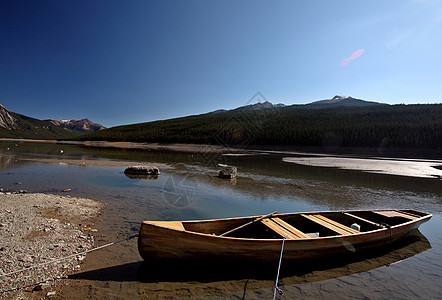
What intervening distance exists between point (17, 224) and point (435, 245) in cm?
1629

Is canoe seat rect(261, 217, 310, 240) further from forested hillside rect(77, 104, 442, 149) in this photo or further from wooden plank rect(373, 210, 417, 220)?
forested hillside rect(77, 104, 442, 149)

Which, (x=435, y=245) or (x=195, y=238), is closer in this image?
(x=195, y=238)

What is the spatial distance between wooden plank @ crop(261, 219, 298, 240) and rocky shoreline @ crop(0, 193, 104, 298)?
5.86 m

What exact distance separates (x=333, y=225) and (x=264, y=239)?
148 inches

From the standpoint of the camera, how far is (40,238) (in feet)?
24.0

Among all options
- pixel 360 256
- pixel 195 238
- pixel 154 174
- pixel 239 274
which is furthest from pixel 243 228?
pixel 154 174

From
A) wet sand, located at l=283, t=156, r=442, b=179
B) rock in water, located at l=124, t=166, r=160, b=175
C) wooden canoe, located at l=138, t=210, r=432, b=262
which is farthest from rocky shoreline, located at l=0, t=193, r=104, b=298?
wet sand, located at l=283, t=156, r=442, b=179

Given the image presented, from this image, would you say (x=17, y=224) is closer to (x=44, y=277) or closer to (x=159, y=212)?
(x=44, y=277)

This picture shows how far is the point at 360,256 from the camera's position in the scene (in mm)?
7789

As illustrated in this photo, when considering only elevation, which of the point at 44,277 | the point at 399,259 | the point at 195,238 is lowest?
the point at 399,259

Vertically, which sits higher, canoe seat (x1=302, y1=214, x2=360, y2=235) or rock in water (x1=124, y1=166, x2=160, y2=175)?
rock in water (x1=124, y1=166, x2=160, y2=175)

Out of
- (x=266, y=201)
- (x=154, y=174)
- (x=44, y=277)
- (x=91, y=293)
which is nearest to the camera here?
(x=91, y=293)

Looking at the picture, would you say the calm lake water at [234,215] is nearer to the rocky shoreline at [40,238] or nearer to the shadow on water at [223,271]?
the shadow on water at [223,271]

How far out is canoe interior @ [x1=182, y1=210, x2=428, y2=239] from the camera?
740 centimetres
